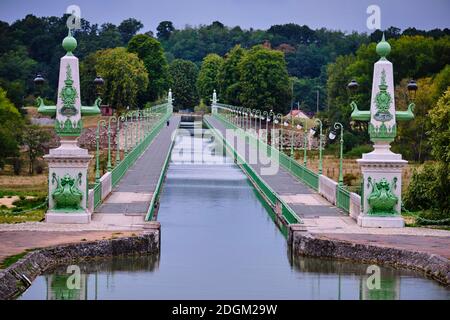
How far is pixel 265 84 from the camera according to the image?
116 metres

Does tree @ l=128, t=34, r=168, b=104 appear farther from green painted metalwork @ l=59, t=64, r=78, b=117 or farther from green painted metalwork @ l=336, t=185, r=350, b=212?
green painted metalwork @ l=59, t=64, r=78, b=117

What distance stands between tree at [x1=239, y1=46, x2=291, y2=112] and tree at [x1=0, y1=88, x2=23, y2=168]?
3864 centimetres

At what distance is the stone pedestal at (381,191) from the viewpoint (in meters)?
31.5

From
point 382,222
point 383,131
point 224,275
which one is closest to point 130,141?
point 383,131

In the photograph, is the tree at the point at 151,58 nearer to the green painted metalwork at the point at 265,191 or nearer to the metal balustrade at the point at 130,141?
the metal balustrade at the point at 130,141

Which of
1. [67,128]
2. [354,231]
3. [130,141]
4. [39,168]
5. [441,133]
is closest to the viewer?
[354,231]

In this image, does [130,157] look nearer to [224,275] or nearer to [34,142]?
[34,142]

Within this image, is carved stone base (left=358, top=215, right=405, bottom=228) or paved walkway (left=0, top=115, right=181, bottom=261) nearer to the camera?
paved walkway (left=0, top=115, right=181, bottom=261)

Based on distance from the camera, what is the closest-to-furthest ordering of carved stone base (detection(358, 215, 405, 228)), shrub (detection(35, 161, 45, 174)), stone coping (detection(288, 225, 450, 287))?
stone coping (detection(288, 225, 450, 287))
carved stone base (detection(358, 215, 405, 228))
shrub (detection(35, 161, 45, 174))

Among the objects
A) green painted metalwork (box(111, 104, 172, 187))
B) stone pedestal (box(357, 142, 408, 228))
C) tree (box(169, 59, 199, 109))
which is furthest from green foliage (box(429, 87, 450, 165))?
tree (box(169, 59, 199, 109))

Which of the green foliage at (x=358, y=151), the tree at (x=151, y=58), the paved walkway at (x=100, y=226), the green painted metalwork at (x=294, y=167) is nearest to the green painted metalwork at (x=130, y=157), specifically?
the paved walkway at (x=100, y=226)

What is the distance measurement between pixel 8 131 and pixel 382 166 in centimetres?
4549

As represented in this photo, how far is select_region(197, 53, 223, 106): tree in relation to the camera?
177 m
